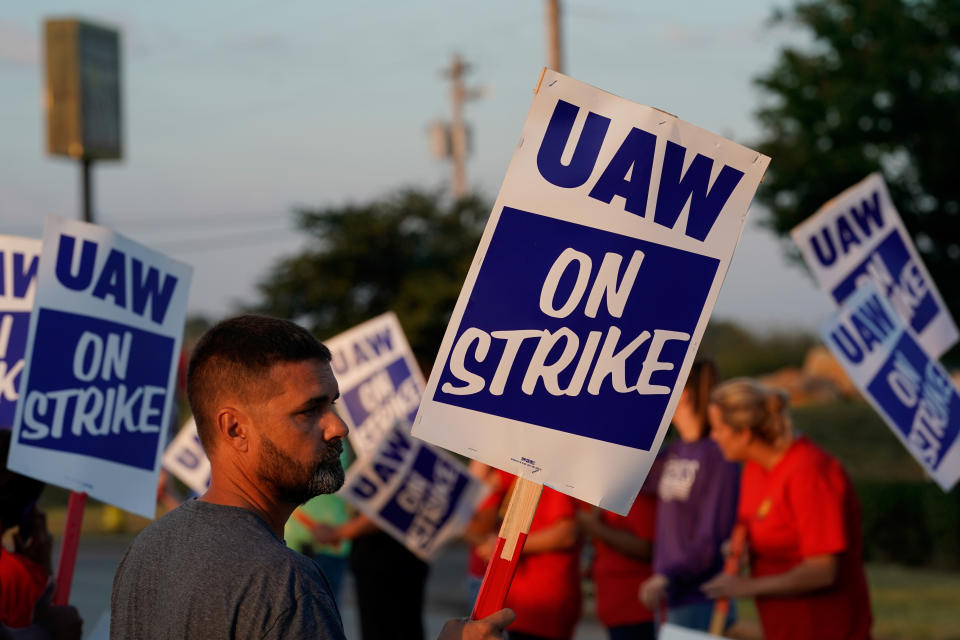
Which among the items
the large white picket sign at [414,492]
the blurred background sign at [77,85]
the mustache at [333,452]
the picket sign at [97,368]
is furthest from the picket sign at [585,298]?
the blurred background sign at [77,85]

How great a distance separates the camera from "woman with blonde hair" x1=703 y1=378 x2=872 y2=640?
179 inches

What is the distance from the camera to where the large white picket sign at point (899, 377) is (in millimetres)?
5102

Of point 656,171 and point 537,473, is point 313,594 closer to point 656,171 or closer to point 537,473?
point 537,473

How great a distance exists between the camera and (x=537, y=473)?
257 cm

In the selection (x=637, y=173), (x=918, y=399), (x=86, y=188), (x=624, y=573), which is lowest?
(x=624, y=573)

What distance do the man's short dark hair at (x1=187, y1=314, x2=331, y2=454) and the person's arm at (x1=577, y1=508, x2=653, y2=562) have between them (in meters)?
3.46

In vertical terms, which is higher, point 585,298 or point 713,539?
point 585,298

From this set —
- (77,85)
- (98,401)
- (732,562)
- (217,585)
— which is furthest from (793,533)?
(77,85)

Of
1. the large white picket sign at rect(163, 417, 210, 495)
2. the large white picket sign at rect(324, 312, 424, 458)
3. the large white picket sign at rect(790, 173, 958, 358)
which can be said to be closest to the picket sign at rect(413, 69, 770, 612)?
the large white picket sign at rect(790, 173, 958, 358)

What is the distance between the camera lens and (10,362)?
4387 mm

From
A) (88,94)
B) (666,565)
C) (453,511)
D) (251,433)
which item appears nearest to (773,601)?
(666,565)

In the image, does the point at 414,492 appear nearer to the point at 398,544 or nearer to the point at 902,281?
the point at 398,544

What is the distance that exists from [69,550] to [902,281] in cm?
A: 380

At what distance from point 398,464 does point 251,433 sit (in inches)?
174
